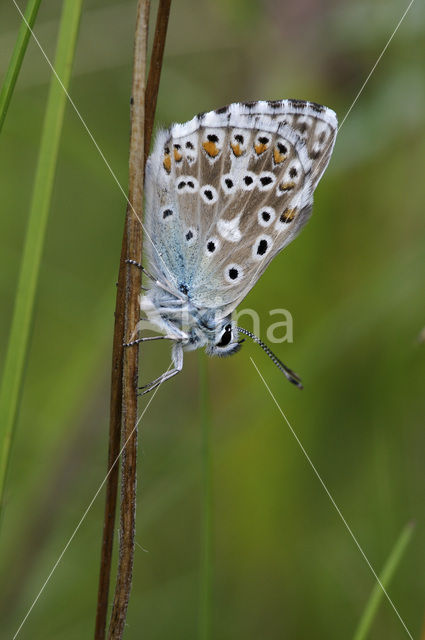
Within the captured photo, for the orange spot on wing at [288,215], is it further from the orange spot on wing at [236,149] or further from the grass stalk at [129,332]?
the grass stalk at [129,332]

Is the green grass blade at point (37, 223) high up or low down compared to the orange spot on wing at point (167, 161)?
down

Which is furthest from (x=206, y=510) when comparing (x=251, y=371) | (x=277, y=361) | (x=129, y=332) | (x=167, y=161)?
(x=251, y=371)

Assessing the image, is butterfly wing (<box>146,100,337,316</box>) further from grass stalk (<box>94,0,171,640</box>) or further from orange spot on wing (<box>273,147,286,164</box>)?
grass stalk (<box>94,0,171,640</box>)

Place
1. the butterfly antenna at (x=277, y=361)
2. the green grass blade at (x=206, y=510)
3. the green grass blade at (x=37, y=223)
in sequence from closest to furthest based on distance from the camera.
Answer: the green grass blade at (x=37, y=223), the green grass blade at (x=206, y=510), the butterfly antenna at (x=277, y=361)

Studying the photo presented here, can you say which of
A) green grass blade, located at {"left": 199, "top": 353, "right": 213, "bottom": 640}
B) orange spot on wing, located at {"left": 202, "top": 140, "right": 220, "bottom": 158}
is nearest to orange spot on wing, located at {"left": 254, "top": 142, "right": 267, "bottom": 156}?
orange spot on wing, located at {"left": 202, "top": 140, "right": 220, "bottom": 158}

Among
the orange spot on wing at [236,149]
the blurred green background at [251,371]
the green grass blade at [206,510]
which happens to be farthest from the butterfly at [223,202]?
the blurred green background at [251,371]

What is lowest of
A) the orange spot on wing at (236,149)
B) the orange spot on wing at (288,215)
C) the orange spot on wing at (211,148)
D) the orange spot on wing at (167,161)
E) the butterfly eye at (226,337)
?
the butterfly eye at (226,337)

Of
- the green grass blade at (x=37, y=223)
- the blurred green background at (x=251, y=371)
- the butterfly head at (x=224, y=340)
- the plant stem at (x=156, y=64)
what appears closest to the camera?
the green grass blade at (x=37, y=223)

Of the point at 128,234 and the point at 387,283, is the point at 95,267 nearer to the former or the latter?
the point at 387,283
